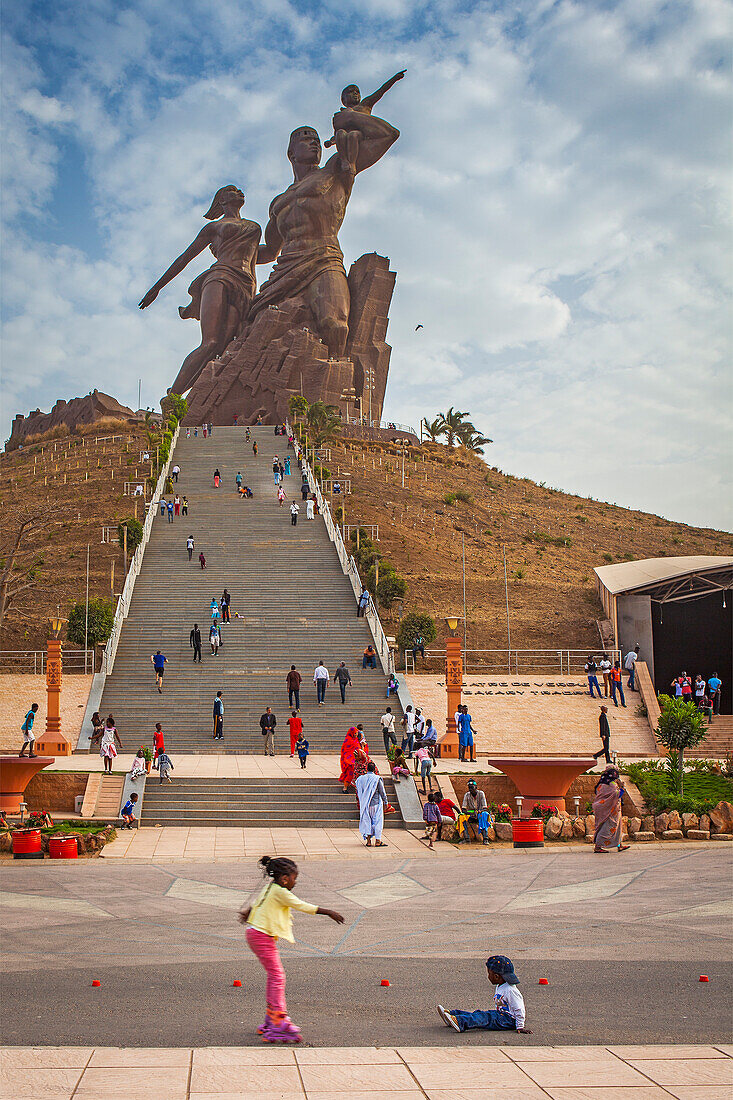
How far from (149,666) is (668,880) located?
49.1 ft

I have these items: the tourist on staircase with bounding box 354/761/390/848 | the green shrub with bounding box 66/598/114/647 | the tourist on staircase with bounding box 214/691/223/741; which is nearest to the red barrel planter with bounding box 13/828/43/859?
the tourist on staircase with bounding box 354/761/390/848

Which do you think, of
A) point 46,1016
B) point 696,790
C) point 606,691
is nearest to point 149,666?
point 606,691

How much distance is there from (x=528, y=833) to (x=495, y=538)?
32.9 m

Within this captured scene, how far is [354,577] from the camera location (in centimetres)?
2861

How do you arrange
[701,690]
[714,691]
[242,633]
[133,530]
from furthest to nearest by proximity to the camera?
[133,530]
[714,691]
[242,633]
[701,690]

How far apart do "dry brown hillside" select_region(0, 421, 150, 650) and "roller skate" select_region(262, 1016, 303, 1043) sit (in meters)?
17.5

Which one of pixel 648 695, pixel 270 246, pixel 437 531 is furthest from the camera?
pixel 270 246

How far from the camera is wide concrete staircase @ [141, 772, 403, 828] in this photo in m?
15.2

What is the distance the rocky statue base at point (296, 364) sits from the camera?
2190 inches

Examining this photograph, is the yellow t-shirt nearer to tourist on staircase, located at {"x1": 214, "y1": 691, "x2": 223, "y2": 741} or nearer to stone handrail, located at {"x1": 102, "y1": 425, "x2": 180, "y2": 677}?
tourist on staircase, located at {"x1": 214, "y1": 691, "x2": 223, "y2": 741}

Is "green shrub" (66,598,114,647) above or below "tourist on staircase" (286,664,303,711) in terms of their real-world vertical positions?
above

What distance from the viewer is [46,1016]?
6.14 m

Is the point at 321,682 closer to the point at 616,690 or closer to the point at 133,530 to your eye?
the point at 616,690

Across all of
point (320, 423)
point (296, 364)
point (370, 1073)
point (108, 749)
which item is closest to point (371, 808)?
point (108, 749)
